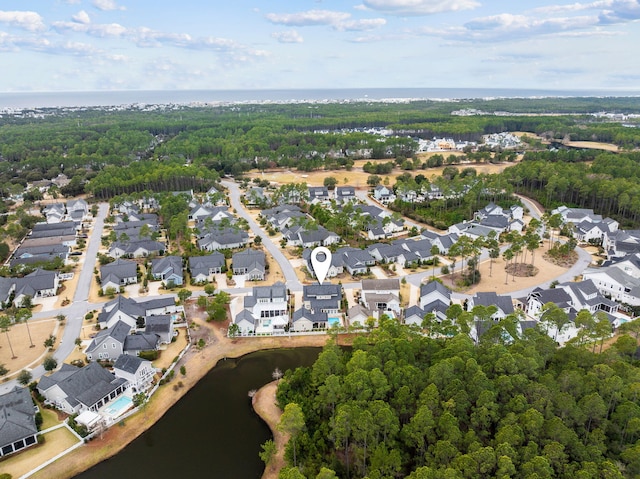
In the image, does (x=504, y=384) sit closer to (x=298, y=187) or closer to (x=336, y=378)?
(x=336, y=378)

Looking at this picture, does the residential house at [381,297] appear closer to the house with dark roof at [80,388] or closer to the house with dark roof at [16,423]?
the house with dark roof at [80,388]

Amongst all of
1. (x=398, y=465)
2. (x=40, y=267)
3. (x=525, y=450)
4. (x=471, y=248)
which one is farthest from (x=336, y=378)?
(x=40, y=267)

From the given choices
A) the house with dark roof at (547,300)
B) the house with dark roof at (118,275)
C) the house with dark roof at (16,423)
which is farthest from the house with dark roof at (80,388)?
the house with dark roof at (547,300)

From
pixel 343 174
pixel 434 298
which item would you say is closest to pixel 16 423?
pixel 434 298

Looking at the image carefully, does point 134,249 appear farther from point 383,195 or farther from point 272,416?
point 383,195

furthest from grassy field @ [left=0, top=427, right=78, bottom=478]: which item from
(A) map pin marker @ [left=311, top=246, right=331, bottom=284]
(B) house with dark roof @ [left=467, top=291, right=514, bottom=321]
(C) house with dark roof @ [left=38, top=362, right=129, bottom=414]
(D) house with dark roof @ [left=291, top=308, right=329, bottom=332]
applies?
(B) house with dark roof @ [left=467, top=291, right=514, bottom=321]

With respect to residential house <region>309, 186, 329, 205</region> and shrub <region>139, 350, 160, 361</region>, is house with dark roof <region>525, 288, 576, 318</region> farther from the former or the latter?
residential house <region>309, 186, 329, 205</region>
